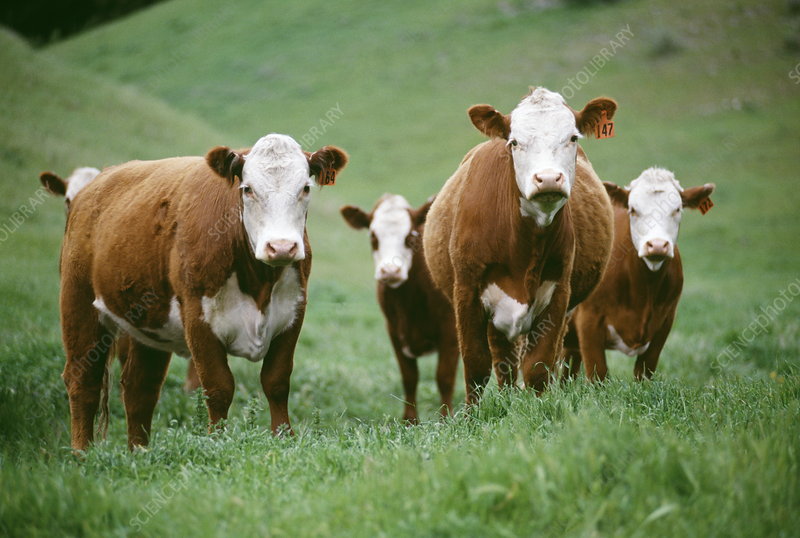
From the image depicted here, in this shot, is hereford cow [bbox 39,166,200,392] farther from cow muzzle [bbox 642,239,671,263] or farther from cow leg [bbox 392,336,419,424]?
cow muzzle [bbox 642,239,671,263]

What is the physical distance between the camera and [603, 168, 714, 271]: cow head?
6.76 m

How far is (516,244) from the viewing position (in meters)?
5.48

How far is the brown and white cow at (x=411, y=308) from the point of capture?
27.4 ft

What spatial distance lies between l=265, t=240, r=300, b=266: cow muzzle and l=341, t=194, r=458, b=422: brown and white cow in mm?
3510

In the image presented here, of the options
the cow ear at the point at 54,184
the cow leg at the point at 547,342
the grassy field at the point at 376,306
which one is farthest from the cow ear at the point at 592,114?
the cow ear at the point at 54,184

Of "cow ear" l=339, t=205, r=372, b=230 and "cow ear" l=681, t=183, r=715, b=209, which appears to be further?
"cow ear" l=339, t=205, r=372, b=230

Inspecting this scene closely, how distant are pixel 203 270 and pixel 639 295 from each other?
4.00 metres

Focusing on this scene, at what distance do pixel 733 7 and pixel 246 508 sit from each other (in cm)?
3833

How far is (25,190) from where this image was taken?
15.8 m

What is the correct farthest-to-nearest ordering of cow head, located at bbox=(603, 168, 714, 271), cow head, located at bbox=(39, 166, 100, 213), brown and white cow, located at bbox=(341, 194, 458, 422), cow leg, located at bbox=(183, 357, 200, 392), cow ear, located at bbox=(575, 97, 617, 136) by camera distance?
cow head, located at bbox=(39, 166, 100, 213) < brown and white cow, located at bbox=(341, 194, 458, 422) < cow leg, located at bbox=(183, 357, 200, 392) < cow head, located at bbox=(603, 168, 714, 271) < cow ear, located at bbox=(575, 97, 617, 136)

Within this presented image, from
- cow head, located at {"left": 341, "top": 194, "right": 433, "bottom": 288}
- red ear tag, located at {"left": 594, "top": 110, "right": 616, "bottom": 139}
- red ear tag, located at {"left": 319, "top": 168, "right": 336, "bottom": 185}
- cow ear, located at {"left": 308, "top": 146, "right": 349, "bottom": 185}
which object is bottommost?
cow head, located at {"left": 341, "top": 194, "right": 433, "bottom": 288}

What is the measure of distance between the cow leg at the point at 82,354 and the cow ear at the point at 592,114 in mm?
4055

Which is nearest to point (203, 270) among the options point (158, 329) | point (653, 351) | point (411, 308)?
point (158, 329)

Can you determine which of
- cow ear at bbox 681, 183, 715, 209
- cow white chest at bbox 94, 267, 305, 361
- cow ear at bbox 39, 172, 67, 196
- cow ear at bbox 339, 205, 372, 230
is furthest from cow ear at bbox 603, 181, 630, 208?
cow ear at bbox 39, 172, 67, 196
